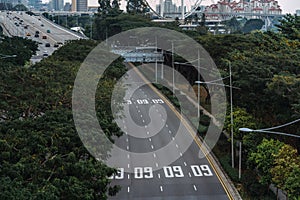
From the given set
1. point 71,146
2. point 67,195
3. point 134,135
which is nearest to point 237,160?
point 134,135

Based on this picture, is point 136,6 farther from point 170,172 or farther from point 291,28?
point 170,172

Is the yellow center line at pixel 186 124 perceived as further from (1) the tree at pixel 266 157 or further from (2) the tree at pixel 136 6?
(2) the tree at pixel 136 6

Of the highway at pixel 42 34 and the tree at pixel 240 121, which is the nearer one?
the tree at pixel 240 121

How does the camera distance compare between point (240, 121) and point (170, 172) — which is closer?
point (170, 172)

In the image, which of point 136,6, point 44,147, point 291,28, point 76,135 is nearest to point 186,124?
point 76,135

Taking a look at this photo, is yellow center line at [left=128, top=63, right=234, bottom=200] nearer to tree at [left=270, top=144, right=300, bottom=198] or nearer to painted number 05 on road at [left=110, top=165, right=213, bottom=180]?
painted number 05 on road at [left=110, top=165, right=213, bottom=180]

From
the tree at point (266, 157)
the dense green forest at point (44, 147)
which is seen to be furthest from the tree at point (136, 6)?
the tree at point (266, 157)
